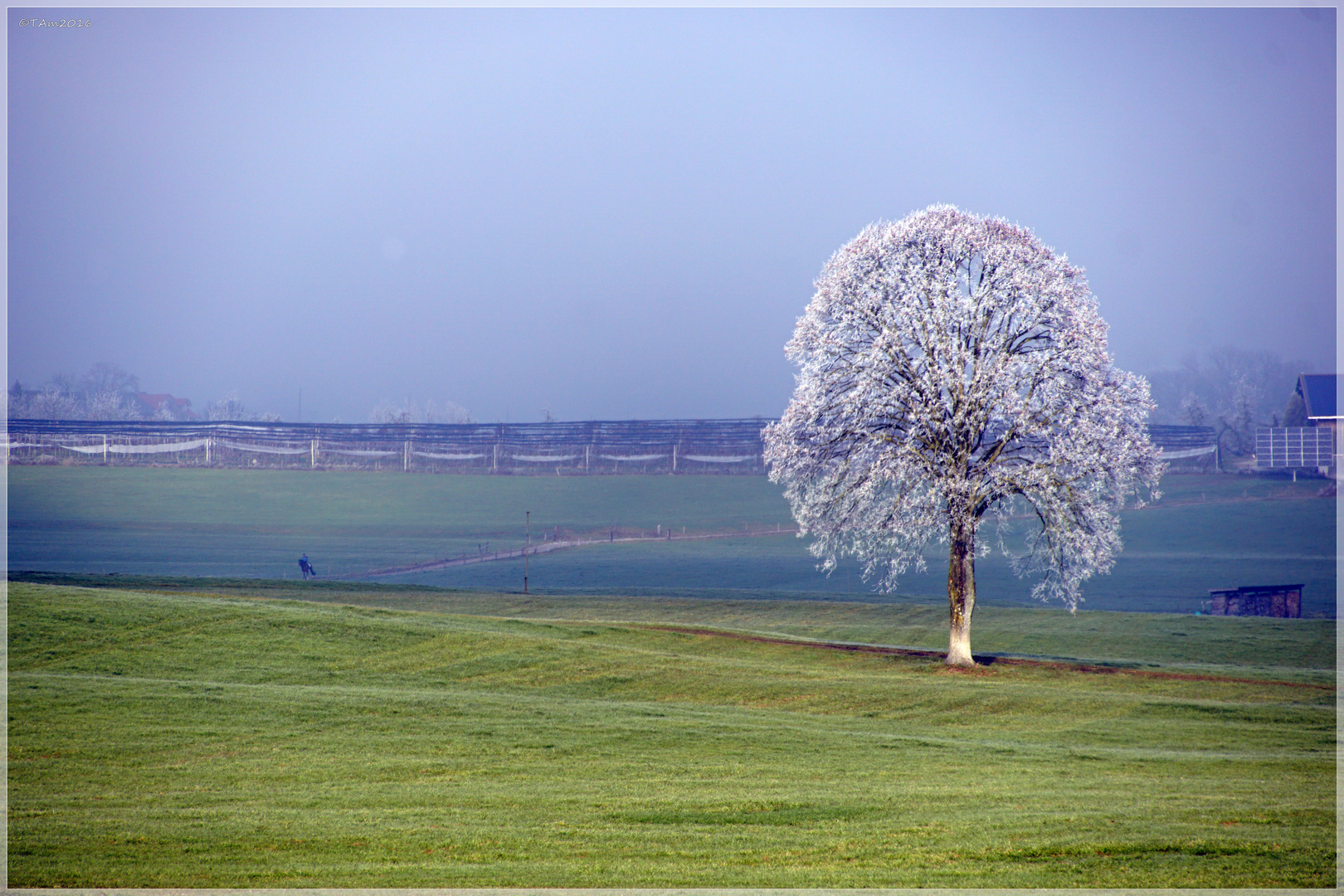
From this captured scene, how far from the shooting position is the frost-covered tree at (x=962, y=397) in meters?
28.3

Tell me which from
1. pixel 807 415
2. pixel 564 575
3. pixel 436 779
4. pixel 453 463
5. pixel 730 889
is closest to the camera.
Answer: pixel 730 889

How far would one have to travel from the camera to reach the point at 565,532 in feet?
269

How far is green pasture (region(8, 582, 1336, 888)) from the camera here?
1199 cm

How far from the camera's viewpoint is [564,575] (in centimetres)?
6178

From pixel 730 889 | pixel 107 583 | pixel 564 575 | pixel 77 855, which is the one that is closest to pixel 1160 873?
pixel 730 889

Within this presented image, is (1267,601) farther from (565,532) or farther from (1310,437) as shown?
(1310,437)

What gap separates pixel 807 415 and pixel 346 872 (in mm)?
21205

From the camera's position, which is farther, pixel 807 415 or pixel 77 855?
pixel 807 415

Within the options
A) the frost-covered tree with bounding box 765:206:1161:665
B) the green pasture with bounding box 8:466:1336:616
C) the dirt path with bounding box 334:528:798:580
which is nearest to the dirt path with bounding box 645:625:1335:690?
the frost-covered tree with bounding box 765:206:1161:665

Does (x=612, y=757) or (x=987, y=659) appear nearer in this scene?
(x=612, y=757)

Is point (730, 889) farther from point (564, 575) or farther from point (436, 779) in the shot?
point (564, 575)

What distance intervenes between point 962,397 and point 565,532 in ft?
187

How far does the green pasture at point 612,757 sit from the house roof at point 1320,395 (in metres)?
65.8

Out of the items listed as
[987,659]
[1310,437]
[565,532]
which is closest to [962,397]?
[987,659]
